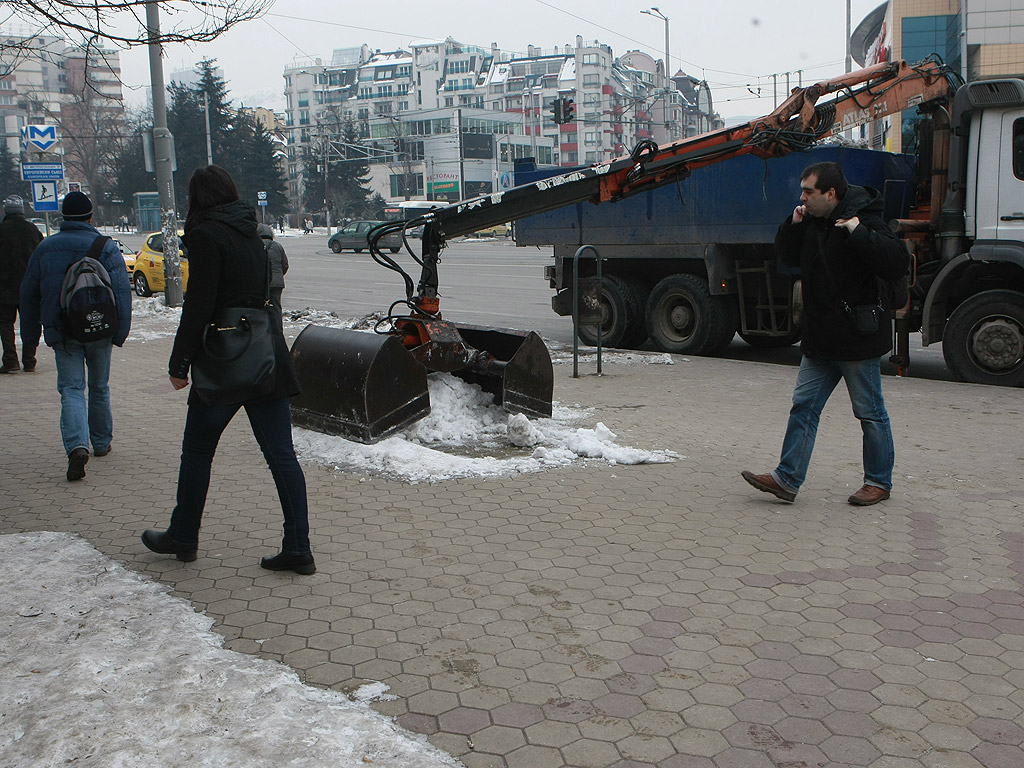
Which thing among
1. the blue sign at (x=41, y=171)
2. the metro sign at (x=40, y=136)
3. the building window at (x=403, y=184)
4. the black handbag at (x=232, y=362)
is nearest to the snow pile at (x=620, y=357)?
the black handbag at (x=232, y=362)

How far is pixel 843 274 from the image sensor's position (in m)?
5.50

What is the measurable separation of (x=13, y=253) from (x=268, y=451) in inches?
302

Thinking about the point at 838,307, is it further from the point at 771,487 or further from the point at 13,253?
the point at 13,253

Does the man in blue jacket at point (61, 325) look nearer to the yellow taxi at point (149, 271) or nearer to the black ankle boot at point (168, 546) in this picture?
the black ankle boot at point (168, 546)

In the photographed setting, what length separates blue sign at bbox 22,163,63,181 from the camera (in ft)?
67.1

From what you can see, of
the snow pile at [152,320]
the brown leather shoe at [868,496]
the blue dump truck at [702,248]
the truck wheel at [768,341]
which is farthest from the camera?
the snow pile at [152,320]

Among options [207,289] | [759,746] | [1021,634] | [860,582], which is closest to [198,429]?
[207,289]

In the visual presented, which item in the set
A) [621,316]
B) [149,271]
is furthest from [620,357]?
[149,271]

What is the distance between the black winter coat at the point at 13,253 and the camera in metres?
10.8

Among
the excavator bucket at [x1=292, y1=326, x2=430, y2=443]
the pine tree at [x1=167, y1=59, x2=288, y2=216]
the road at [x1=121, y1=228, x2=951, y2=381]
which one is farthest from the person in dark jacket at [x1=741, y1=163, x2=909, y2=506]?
the pine tree at [x1=167, y1=59, x2=288, y2=216]

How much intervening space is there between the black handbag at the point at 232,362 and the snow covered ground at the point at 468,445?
2.03m

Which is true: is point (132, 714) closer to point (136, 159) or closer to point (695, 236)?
point (695, 236)

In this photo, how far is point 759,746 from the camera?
3.17 m

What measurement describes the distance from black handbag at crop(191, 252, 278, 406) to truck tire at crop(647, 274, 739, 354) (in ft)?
27.4
